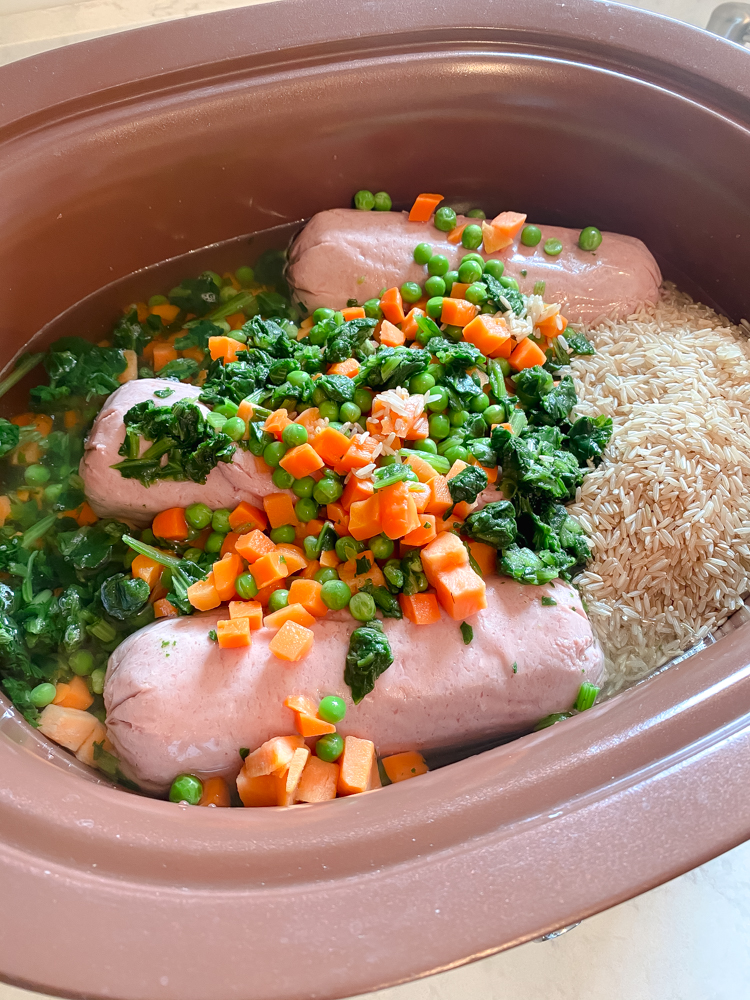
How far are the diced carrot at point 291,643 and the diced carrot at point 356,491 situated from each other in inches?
15.4

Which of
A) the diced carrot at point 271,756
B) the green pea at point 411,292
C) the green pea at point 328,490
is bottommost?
the diced carrot at point 271,756

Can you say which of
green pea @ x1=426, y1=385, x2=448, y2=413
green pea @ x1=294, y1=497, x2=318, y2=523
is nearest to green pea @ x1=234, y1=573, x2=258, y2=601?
green pea @ x1=294, y1=497, x2=318, y2=523

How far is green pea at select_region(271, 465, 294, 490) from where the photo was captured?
2057 mm

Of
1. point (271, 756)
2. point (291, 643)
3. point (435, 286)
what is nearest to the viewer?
point (271, 756)

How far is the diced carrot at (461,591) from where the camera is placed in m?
1.86

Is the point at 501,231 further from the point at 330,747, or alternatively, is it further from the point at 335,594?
the point at 330,747

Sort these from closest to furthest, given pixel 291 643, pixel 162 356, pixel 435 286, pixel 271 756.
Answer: pixel 271 756 < pixel 291 643 < pixel 435 286 < pixel 162 356

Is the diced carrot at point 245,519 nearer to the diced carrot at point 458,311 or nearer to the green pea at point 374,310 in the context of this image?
the green pea at point 374,310

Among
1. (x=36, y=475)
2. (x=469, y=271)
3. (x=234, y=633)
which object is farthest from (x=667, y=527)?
(x=36, y=475)

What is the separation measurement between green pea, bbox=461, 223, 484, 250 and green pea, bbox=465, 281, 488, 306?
252 millimetres

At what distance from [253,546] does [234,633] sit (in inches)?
11.5

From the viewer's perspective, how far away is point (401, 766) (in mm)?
1967

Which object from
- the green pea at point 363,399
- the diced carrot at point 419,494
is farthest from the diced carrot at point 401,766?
the green pea at point 363,399

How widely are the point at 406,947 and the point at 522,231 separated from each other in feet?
7.84
